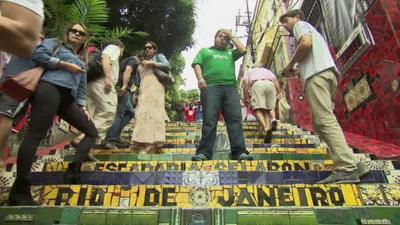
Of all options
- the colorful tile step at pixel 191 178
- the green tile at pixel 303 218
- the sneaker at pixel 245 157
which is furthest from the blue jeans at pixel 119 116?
the green tile at pixel 303 218

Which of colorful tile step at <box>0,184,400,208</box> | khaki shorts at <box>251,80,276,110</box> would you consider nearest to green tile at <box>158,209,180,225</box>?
colorful tile step at <box>0,184,400,208</box>

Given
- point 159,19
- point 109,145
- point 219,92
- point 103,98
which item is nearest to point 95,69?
point 103,98

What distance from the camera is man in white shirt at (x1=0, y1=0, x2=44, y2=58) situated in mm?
1520

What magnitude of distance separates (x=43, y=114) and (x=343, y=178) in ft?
8.47

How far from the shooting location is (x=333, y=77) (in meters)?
3.79

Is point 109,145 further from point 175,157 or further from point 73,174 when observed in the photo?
point 73,174

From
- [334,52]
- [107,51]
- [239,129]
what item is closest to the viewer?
[239,129]

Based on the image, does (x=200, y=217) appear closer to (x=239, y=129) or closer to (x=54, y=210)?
(x=54, y=210)

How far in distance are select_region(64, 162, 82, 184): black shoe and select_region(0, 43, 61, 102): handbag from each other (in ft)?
2.79

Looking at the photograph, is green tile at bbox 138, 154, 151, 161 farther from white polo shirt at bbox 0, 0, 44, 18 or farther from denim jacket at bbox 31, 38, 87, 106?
white polo shirt at bbox 0, 0, 44, 18

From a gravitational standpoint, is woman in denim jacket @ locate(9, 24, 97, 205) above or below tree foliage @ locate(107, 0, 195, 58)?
below

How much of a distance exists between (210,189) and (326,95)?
4.77 ft

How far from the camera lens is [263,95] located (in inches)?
272

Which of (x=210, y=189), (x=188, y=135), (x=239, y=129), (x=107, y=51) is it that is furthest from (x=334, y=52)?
(x=210, y=189)
